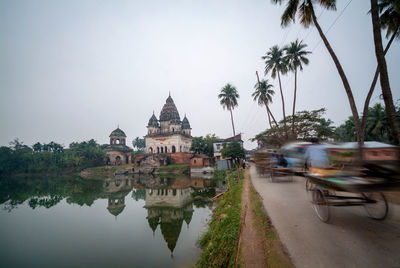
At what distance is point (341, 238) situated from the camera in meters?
3.57

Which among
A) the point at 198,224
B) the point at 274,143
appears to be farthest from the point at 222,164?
the point at 198,224

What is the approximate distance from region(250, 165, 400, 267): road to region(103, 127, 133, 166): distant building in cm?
5397

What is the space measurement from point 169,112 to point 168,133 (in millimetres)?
7301

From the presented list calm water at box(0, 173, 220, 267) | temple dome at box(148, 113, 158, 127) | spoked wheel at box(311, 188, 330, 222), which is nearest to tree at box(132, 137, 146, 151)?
temple dome at box(148, 113, 158, 127)

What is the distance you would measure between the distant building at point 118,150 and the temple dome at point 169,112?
16.1m

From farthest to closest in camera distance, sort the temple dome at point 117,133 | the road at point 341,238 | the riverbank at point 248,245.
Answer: the temple dome at point 117,133, the riverbank at point 248,245, the road at point 341,238

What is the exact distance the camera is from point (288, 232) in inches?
165

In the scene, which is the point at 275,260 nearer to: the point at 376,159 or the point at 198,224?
the point at 376,159

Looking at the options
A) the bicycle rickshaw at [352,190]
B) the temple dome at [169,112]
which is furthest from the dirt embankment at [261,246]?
the temple dome at [169,112]

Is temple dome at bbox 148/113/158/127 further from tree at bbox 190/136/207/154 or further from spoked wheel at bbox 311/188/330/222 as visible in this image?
spoked wheel at bbox 311/188/330/222

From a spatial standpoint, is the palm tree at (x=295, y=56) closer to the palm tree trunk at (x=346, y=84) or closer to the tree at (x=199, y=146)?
the palm tree trunk at (x=346, y=84)

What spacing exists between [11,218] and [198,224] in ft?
45.0

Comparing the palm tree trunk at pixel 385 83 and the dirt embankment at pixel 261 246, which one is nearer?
the dirt embankment at pixel 261 246

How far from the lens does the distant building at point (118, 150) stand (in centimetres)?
5106
